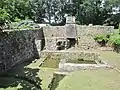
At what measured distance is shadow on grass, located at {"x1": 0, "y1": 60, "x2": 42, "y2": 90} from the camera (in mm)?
11302

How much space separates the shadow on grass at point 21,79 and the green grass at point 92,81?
56.5 inches

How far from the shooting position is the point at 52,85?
40.1 ft

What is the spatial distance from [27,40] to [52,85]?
940 cm

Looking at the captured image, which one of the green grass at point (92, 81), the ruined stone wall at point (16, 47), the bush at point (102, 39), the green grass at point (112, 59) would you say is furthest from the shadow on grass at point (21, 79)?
the bush at point (102, 39)

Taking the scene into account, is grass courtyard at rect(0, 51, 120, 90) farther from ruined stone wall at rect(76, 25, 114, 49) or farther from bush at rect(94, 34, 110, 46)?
ruined stone wall at rect(76, 25, 114, 49)

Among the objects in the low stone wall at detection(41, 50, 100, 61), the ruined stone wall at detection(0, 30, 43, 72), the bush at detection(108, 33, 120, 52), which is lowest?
the low stone wall at detection(41, 50, 100, 61)

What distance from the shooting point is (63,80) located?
1250 centimetres

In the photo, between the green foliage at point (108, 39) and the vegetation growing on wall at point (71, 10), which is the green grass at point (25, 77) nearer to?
the green foliage at point (108, 39)

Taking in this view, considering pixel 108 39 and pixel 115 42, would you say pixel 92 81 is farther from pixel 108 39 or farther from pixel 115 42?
pixel 108 39

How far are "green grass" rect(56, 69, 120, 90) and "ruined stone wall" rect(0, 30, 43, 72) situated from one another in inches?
175

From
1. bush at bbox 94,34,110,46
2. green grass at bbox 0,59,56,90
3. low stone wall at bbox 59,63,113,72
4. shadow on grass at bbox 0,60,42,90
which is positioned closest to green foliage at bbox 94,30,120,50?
bush at bbox 94,34,110,46

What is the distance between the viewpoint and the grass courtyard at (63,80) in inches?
432

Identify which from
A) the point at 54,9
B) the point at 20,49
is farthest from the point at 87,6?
the point at 20,49

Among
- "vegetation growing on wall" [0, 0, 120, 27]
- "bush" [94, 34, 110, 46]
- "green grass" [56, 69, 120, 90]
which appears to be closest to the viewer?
"green grass" [56, 69, 120, 90]
